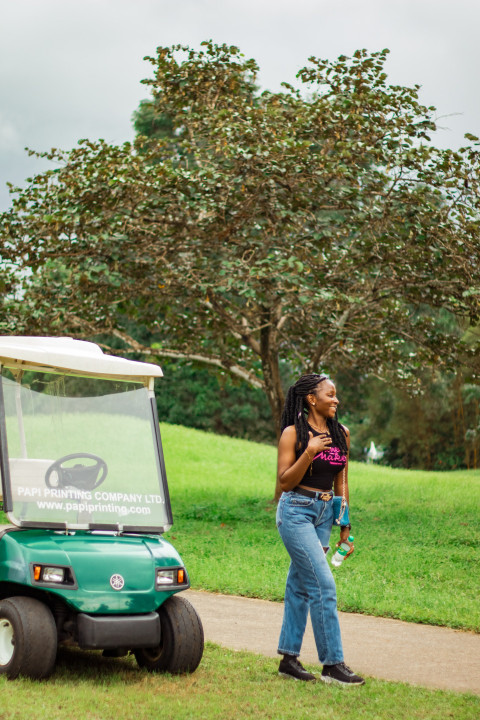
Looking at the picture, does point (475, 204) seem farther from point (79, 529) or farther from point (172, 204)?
point (79, 529)

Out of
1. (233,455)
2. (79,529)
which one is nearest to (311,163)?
(79,529)

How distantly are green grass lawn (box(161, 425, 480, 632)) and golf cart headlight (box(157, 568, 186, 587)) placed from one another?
3051 mm

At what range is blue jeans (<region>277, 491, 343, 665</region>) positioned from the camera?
5.51 metres

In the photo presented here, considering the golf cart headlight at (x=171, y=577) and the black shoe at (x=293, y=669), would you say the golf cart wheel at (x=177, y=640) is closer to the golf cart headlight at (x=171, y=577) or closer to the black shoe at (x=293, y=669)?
the golf cart headlight at (x=171, y=577)

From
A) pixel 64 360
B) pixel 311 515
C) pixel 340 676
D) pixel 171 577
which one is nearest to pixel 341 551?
pixel 311 515

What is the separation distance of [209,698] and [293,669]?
72 cm

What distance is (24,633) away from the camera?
16.7 ft

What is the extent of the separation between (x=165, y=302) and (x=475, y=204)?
19.5 feet

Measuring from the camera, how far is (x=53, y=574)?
520cm

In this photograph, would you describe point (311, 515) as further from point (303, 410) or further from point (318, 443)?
point (303, 410)

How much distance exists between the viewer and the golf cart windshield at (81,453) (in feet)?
18.4

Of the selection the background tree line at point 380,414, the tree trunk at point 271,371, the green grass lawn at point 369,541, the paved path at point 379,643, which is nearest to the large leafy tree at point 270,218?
the tree trunk at point 271,371

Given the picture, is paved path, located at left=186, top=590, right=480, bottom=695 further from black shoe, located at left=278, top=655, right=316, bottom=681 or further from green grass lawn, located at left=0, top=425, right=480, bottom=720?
black shoe, located at left=278, top=655, right=316, bottom=681

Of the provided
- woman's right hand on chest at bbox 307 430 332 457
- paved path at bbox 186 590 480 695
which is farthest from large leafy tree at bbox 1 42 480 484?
woman's right hand on chest at bbox 307 430 332 457
